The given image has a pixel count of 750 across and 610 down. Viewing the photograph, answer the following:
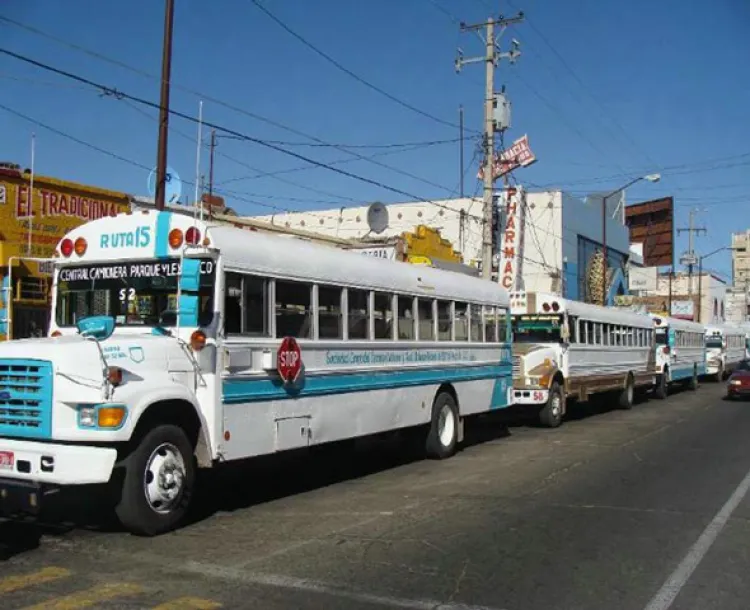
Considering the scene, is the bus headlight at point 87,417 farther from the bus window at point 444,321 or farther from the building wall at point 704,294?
the building wall at point 704,294

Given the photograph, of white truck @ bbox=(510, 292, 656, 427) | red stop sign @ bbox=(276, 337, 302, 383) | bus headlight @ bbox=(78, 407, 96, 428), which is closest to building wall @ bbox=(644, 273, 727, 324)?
white truck @ bbox=(510, 292, 656, 427)

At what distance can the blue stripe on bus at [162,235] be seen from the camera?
7.68 metres

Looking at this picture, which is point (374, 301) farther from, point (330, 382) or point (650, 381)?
point (650, 381)

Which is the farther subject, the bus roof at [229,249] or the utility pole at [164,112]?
the utility pole at [164,112]

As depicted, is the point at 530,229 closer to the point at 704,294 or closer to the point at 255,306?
the point at 255,306

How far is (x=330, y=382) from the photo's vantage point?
923 centimetres

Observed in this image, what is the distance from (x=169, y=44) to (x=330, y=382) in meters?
8.26

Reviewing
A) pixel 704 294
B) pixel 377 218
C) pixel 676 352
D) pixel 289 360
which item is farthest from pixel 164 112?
pixel 704 294

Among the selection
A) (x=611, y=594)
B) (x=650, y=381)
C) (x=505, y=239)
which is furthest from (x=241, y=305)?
(x=505, y=239)

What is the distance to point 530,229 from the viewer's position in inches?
1638

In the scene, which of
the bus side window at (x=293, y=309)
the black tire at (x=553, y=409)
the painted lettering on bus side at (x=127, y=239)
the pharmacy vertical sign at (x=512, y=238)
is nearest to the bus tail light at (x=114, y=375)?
the painted lettering on bus side at (x=127, y=239)

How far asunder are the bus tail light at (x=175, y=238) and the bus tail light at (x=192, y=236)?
0.08 meters

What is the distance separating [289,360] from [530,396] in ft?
30.5

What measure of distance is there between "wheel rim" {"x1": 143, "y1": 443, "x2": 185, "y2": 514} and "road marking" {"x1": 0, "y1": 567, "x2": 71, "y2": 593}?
1031mm
